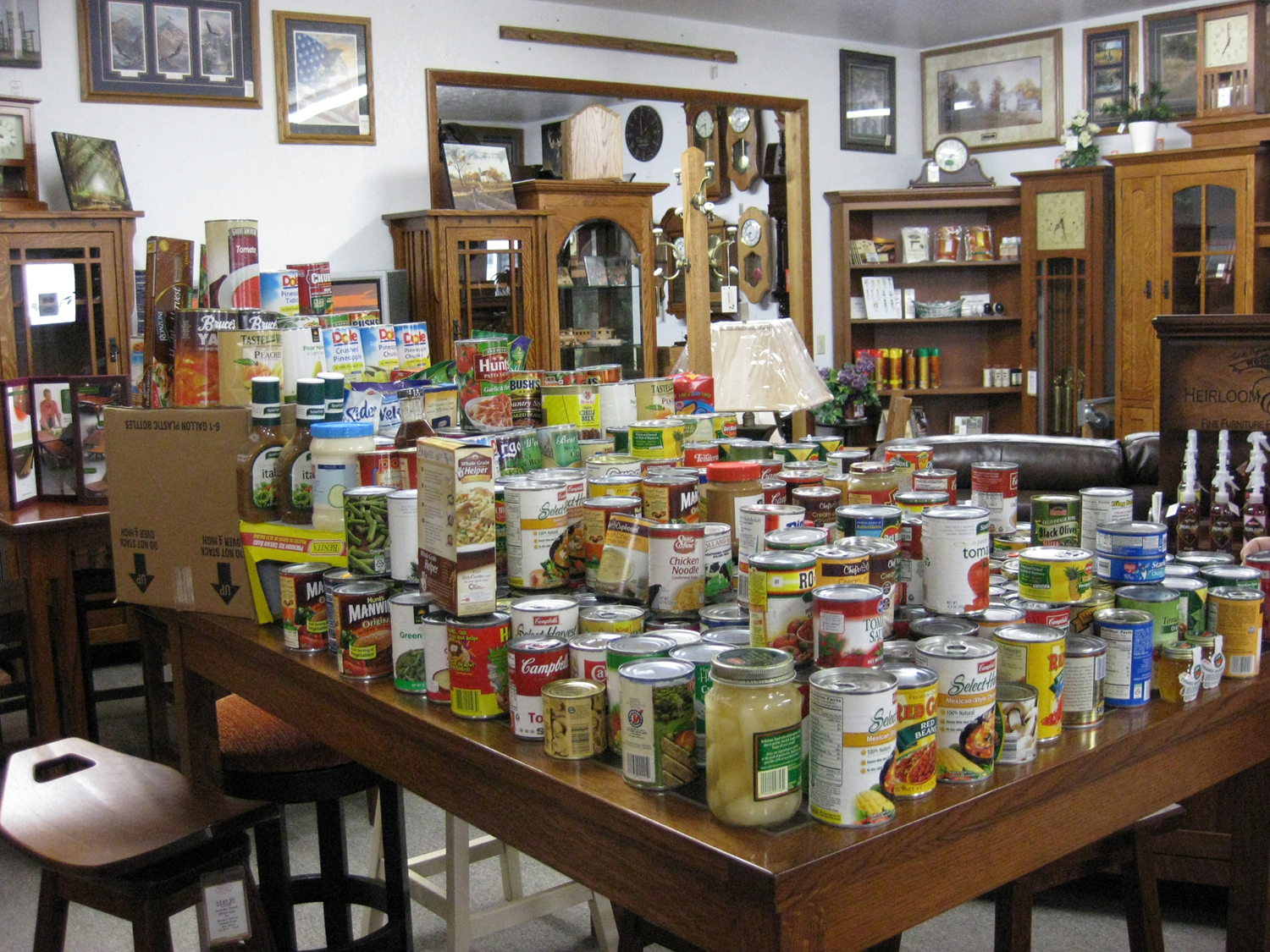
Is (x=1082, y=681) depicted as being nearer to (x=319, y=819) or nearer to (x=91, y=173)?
(x=319, y=819)

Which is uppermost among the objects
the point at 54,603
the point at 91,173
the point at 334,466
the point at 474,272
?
the point at 91,173

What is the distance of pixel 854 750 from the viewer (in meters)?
1.07

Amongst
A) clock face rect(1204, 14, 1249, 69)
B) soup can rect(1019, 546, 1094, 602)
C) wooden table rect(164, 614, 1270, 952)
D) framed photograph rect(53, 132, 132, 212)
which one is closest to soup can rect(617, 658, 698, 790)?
wooden table rect(164, 614, 1270, 952)

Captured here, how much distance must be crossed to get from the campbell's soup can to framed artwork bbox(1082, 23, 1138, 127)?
21.9ft

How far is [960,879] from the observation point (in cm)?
116

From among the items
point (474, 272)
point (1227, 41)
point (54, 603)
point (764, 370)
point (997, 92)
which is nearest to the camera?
point (54, 603)

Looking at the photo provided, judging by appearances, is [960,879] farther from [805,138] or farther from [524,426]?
[805,138]

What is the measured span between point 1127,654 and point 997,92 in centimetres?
682

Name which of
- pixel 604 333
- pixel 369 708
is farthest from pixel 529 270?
pixel 369 708

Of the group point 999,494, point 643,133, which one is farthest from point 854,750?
point 643,133

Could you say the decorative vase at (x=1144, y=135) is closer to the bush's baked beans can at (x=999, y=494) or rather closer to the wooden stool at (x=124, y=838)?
the bush's baked beans can at (x=999, y=494)

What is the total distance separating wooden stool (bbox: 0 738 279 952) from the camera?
4.67ft

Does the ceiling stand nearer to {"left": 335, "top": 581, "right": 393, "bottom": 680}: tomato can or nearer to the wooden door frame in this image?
the wooden door frame

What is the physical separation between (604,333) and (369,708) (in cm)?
448
